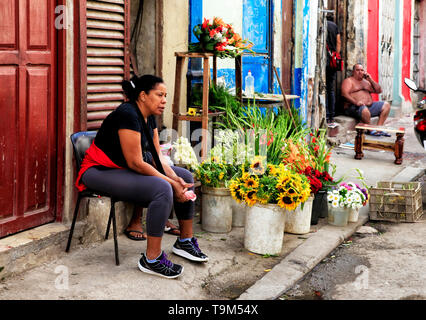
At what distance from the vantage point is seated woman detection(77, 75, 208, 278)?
4.32m

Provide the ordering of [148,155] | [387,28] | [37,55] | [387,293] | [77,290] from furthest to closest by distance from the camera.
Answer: [387,28] < [148,155] < [37,55] < [387,293] < [77,290]

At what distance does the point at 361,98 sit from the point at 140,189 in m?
8.74

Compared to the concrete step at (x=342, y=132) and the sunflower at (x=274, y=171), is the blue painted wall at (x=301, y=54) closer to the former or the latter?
the concrete step at (x=342, y=132)

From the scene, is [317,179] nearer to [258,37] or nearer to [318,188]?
[318,188]

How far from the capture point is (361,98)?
1221cm

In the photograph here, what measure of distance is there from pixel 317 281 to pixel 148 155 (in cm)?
169

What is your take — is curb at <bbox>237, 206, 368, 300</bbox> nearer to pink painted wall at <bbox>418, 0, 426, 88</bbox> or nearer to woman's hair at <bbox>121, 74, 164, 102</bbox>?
woman's hair at <bbox>121, 74, 164, 102</bbox>

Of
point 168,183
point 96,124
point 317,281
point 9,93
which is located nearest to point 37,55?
point 9,93

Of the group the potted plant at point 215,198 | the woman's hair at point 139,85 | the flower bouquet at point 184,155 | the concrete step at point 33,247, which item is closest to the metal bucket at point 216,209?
the potted plant at point 215,198

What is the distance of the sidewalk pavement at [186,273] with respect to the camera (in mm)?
4066

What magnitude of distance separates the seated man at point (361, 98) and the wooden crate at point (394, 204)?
5749 mm

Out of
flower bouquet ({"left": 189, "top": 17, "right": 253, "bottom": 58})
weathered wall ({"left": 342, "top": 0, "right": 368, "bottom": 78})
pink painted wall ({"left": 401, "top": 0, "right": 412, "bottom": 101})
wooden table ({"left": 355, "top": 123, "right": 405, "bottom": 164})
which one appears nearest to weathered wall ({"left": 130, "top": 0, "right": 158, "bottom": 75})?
flower bouquet ({"left": 189, "top": 17, "right": 253, "bottom": 58})
